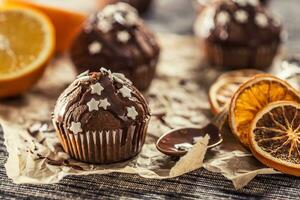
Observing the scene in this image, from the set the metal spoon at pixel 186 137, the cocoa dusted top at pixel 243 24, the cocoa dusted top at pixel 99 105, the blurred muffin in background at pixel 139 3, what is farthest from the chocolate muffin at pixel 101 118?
the blurred muffin in background at pixel 139 3

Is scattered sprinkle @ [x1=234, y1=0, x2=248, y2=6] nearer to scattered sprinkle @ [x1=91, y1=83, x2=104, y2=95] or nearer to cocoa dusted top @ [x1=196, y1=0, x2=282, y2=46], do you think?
cocoa dusted top @ [x1=196, y1=0, x2=282, y2=46]

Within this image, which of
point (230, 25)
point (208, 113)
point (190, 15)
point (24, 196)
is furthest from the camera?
point (190, 15)

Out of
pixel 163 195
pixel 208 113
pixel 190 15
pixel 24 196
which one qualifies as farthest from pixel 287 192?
pixel 190 15

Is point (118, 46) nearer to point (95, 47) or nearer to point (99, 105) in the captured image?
point (95, 47)

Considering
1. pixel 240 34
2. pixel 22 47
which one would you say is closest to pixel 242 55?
pixel 240 34

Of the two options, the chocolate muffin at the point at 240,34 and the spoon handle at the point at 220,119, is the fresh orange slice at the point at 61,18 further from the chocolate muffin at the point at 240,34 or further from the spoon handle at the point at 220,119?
the spoon handle at the point at 220,119

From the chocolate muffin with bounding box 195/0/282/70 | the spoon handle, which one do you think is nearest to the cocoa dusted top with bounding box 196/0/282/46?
the chocolate muffin with bounding box 195/0/282/70

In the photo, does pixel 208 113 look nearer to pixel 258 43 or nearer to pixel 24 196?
pixel 258 43
